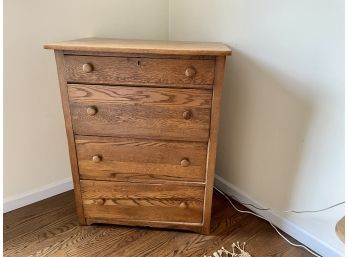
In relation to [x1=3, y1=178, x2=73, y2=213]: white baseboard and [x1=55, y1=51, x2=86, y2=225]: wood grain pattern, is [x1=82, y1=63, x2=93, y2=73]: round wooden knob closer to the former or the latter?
[x1=55, y1=51, x2=86, y2=225]: wood grain pattern

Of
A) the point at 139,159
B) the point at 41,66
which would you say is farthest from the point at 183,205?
the point at 41,66

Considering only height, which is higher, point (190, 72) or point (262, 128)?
point (190, 72)

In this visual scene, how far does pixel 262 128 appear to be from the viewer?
1.41 meters

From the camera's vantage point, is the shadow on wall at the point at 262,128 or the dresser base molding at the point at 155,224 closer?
the shadow on wall at the point at 262,128

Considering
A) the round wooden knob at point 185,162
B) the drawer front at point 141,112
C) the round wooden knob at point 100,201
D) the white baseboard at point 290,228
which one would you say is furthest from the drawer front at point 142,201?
the white baseboard at point 290,228

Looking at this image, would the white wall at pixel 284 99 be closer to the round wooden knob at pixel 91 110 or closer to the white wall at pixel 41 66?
the white wall at pixel 41 66

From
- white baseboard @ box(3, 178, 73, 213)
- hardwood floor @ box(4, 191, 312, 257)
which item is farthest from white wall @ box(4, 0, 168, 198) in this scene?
hardwood floor @ box(4, 191, 312, 257)

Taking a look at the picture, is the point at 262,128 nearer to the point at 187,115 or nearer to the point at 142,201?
the point at 187,115

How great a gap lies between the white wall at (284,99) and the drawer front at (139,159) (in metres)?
0.39

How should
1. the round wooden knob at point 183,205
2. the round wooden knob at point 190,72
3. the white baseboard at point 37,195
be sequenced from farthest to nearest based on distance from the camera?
the white baseboard at point 37,195 → the round wooden knob at point 183,205 → the round wooden knob at point 190,72

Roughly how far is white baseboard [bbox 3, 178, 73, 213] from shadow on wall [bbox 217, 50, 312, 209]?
998 millimetres

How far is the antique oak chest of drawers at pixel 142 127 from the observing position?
3.55 ft

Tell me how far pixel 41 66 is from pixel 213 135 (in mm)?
947

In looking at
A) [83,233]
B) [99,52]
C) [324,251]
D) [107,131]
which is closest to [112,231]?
[83,233]
